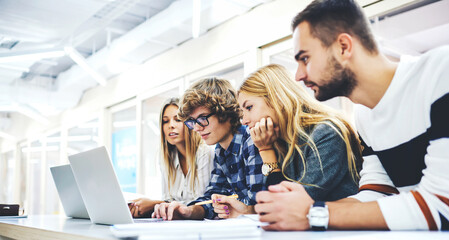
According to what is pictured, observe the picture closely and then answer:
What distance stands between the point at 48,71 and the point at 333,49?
23.4 ft

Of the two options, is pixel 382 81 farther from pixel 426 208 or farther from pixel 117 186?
pixel 117 186

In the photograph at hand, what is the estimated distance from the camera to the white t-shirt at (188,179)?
7.30 feet

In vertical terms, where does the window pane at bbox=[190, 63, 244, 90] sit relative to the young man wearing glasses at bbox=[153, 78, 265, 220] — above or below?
above

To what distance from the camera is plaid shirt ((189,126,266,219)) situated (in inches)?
66.5

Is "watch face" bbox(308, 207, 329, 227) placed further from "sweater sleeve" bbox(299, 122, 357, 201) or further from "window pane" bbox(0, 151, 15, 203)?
"window pane" bbox(0, 151, 15, 203)

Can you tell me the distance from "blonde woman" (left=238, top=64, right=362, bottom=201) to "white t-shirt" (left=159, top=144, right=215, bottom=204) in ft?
2.19

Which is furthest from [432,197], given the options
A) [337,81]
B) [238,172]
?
[238,172]

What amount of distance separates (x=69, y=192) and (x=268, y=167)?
1050 mm

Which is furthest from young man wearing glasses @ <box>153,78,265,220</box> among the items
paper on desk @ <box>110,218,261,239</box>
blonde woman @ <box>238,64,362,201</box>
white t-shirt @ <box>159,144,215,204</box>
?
paper on desk @ <box>110,218,261,239</box>

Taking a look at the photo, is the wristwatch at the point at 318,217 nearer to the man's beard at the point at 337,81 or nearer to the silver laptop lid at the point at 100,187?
the man's beard at the point at 337,81

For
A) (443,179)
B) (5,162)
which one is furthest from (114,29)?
(5,162)

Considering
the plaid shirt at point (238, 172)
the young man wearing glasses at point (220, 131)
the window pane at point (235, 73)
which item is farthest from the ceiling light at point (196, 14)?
the plaid shirt at point (238, 172)

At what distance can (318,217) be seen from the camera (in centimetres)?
90

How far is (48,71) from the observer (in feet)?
23.7
